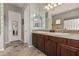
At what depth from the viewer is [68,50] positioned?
2246 mm

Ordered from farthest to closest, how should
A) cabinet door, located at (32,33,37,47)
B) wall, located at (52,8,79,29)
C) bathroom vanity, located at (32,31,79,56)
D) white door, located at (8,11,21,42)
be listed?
cabinet door, located at (32,33,37,47)
white door, located at (8,11,21,42)
wall, located at (52,8,79,29)
bathroom vanity, located at (32,31,79,56)

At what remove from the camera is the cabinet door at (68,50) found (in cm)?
209

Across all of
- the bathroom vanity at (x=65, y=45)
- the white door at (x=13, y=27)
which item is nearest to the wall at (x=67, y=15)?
the bathroom vanity at (x=65, y=45)

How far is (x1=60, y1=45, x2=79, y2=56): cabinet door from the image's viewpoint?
2088mm

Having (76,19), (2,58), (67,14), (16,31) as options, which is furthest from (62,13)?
(2,58)

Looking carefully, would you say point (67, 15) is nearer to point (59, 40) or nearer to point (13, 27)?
point (59, 40)

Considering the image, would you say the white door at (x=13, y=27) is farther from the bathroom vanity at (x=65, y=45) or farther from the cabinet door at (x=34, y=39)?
the cabinet door at (x=34, y=39)

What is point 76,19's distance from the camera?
249 centimetres

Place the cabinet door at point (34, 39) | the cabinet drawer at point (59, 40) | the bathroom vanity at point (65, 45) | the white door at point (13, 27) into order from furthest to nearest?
the cabinet door at point (34, 39)
the white door at point (13, 27)
the cabinet drawer at point (59, 40)
the bathroom vanity at point (65, 45)

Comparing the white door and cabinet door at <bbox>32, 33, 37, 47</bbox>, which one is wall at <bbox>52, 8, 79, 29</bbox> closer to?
the white door

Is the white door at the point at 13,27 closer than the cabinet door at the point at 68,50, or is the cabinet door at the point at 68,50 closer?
the cabinet door at the point at 68,50

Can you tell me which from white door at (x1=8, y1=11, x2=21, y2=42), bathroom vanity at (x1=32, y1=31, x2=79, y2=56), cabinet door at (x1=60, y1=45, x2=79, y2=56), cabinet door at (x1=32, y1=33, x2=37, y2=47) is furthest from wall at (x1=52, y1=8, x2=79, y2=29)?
cabinet door at (x1=32, y1=33, x2=37, y2=47)

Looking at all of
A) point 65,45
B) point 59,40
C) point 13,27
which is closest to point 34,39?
point 13,27

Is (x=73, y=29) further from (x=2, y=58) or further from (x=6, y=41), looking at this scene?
(x=6, y=41)
